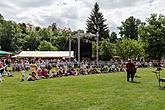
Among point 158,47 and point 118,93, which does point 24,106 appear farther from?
point 158,47

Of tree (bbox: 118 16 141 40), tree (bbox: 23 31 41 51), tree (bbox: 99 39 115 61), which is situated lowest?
tree (bbox: 99 39 115 61)

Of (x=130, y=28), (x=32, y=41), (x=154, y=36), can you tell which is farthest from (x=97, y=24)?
(x=154, y=36)

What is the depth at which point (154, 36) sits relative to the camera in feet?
209

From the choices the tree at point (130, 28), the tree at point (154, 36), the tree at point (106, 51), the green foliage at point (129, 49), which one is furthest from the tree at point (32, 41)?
the tree at point (154, 36)

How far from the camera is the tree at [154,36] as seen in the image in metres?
63.3

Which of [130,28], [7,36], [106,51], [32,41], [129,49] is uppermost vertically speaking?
[130,28]

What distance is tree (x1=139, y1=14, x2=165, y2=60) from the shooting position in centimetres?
6331

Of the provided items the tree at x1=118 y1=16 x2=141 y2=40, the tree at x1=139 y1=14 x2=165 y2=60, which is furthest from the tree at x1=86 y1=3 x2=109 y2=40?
the tree at x1=139 y1=14 x2=165 y2=60

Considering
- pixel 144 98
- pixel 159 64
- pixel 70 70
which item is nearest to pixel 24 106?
pixel 144 98

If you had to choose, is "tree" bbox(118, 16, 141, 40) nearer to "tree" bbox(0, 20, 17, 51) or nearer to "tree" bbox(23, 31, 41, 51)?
"tree" bbox(23, 31, 41, 51)

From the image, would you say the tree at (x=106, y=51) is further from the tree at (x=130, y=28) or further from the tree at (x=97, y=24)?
the tree at (x=130, y=28)

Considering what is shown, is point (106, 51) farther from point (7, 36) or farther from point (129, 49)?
point (7, 36)

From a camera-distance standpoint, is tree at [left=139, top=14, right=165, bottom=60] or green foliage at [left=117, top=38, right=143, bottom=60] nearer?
tree at [left=139, top=14, right=165, bottom=60]

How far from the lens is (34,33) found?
366 feet
